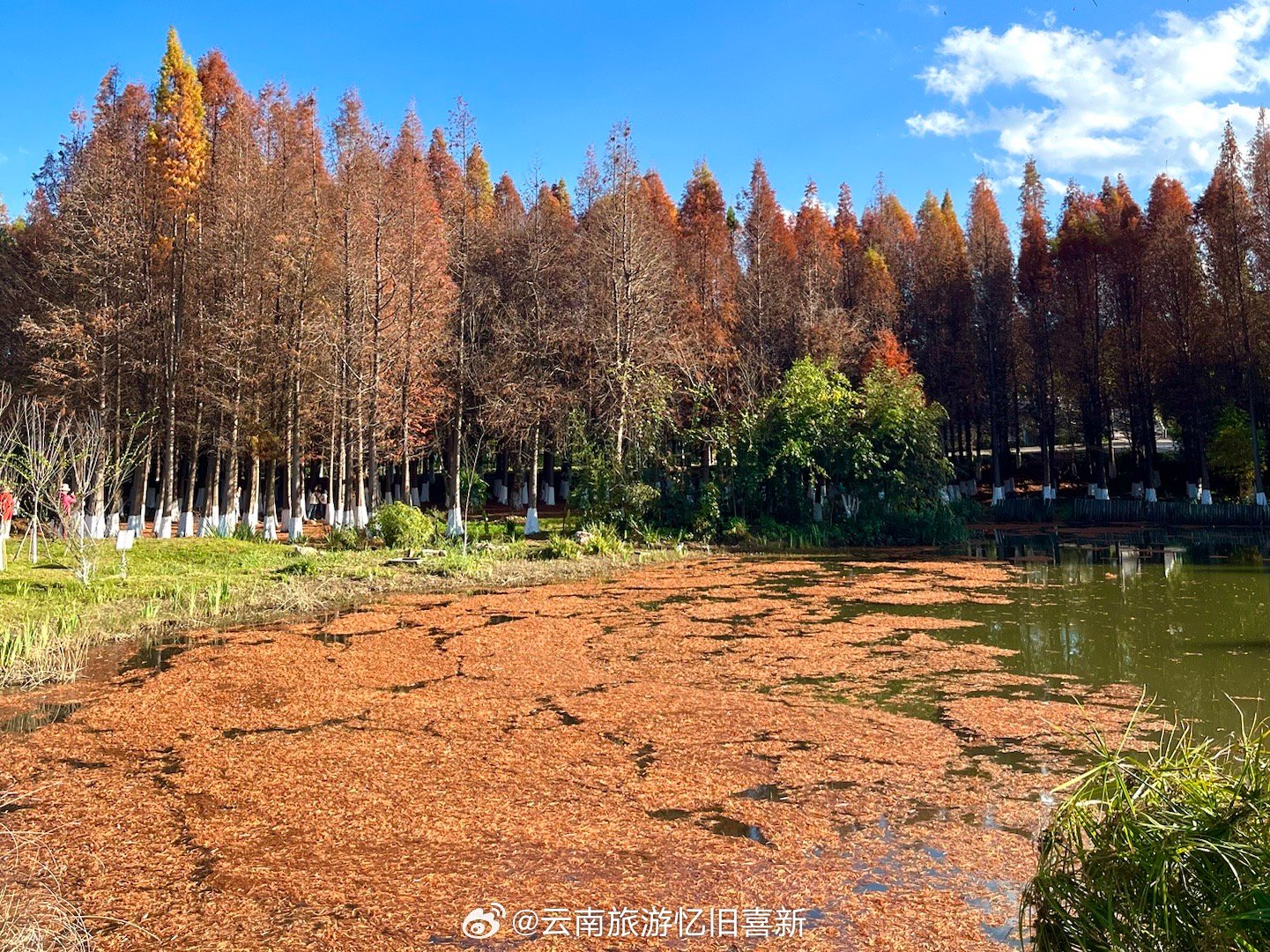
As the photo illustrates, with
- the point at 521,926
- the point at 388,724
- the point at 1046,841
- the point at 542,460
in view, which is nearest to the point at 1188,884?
the point at 1046,841

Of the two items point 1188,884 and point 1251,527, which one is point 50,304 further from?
point 1251,527

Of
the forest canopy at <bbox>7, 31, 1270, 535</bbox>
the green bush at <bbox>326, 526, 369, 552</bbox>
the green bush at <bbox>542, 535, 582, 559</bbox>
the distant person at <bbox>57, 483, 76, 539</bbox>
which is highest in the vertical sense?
the forest canopy at <bbox>7, 31, 1270, 535</bbox>

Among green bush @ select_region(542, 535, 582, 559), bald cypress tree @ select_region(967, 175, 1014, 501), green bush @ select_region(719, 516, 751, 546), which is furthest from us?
bald cypress tree @ select_region(967, 175, 1014, 501)

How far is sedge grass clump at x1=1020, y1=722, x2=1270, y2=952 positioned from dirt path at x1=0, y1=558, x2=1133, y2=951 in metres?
1.38

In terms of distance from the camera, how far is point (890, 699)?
26.7ft

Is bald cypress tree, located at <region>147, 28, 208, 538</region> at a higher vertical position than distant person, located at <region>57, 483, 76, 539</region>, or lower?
higher

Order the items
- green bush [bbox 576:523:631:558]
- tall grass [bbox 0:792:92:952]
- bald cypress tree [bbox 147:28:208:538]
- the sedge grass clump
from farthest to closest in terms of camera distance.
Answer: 1. bald cypress tree [bbox 147:28:208:538]
2. green bush [bbox 576:523:631:558]
3. tall grass [bbox 0:792:92:952]
4. the sedge grass clump

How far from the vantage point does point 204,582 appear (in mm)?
14523

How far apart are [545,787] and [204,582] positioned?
429 inches

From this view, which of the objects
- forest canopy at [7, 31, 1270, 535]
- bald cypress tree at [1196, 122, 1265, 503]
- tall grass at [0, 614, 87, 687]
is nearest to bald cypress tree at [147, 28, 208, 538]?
forest canopy at [7, 31, 1270, 535]

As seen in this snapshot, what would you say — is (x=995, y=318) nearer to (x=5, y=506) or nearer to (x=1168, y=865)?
(x=5, y=506)

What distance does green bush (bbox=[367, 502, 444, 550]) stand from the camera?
62.1 ft

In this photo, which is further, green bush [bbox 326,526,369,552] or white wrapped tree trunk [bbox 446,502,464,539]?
white wrapped tree trunk [bbox 446,502,464,539]

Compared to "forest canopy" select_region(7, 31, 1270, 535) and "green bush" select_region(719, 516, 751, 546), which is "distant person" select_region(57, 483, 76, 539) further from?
"green bush" select_region(719, 516, 751, 546)
